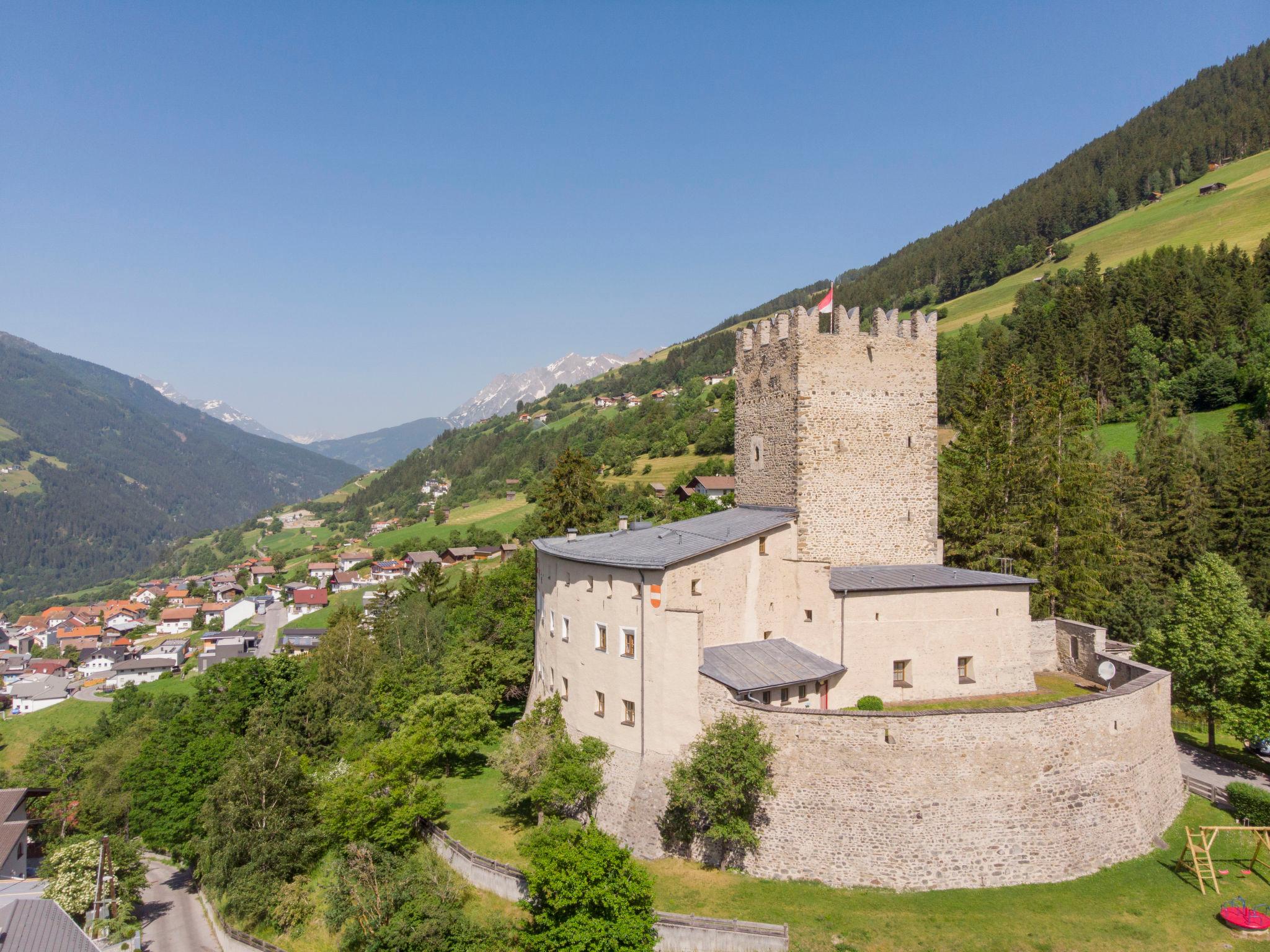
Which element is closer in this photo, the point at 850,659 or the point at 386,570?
the point at 850,659

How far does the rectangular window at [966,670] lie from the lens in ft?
89.3

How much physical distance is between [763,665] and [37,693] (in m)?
128

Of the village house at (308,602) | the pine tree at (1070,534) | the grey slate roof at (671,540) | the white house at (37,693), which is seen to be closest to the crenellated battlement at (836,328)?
the grey slate roof at (671,540)

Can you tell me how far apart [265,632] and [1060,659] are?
120 m

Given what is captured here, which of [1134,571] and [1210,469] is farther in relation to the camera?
[1210,469]

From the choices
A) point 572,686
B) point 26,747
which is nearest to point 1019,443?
point 572,686

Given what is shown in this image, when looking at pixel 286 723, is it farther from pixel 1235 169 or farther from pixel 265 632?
pixel 1235 169

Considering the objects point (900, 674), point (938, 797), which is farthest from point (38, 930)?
point (900, 674)

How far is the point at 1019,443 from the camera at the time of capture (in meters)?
43.6

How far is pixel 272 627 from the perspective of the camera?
124 metres

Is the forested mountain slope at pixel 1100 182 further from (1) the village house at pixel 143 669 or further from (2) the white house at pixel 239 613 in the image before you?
(1) the village house at pixel 143 669

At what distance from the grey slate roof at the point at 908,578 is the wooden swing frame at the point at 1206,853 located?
8.93 metres

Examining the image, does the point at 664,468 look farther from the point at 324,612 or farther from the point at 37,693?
the point at 37,693

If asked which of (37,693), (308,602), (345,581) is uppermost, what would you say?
(345,581)
